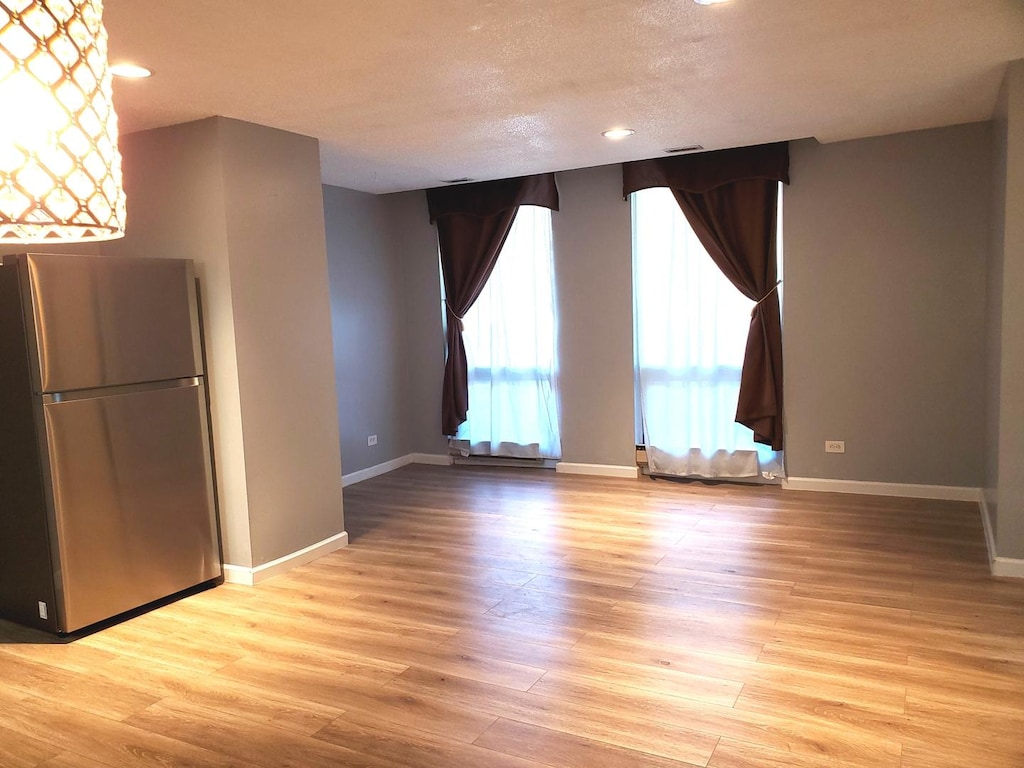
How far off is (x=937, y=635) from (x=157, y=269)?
13.0 feet

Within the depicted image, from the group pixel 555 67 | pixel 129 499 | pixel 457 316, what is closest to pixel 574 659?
pixel 129 499

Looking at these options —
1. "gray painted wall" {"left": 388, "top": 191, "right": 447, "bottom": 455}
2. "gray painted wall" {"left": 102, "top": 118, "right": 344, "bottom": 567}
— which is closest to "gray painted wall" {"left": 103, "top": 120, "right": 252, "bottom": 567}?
"gray painted wall" {"left": 102, "top": 118, "right": 344, "bottom": 567}

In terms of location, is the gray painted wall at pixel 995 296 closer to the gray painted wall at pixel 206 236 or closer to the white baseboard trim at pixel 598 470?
the white baseboard trim at pixel 598 470

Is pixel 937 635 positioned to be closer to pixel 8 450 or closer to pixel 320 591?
pixel 320 591

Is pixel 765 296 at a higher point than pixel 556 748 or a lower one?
higher

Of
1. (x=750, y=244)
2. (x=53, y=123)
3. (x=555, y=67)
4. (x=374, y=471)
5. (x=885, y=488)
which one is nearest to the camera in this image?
(x=53, y=123)

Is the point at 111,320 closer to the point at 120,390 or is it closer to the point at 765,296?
the point at 120,390

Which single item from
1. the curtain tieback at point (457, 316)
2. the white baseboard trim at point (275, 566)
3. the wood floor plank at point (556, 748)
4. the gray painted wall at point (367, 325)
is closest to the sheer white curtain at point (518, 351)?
the curtain tieback at point (457, 316)

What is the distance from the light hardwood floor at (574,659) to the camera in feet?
8.13

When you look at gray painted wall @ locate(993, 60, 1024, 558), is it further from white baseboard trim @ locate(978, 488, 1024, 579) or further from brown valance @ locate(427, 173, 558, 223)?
brown valance @ locate(427, 173, 558, 223)

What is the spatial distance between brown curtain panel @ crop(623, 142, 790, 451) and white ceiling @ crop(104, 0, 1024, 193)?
0.63 metres

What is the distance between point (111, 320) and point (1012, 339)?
431cm

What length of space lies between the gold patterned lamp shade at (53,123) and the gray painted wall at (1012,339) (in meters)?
3.88

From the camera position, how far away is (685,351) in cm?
587
